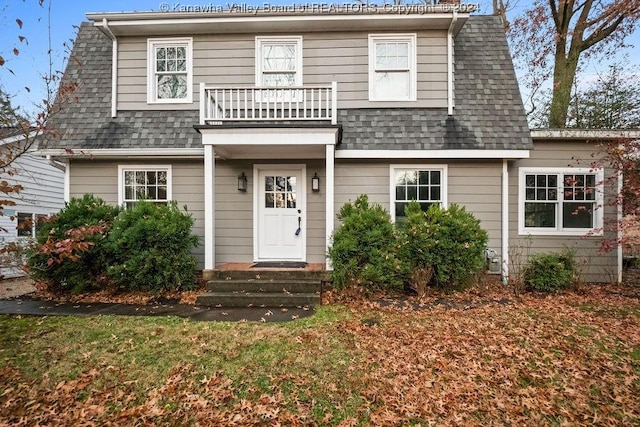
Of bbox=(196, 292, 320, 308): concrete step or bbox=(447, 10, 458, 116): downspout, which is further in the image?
bbox=(447, 10, 458, 116): downspout

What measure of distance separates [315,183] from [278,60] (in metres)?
3.05

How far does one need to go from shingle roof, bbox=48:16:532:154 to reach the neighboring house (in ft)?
0.10

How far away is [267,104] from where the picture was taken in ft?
21.0

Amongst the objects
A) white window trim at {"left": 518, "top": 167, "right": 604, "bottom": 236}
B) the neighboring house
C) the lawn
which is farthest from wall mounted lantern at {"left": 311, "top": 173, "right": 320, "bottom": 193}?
white window trim at {"left": 518, "top": 167, "right": 604, "bottom": 236}

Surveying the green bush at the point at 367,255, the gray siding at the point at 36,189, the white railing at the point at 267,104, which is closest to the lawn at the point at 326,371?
the green bush at the point at 367,255

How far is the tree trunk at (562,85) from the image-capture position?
32.0 feet

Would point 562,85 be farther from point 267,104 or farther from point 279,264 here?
point 279,264

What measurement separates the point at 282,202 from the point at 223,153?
5.46 ft

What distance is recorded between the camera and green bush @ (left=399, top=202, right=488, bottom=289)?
5.86m

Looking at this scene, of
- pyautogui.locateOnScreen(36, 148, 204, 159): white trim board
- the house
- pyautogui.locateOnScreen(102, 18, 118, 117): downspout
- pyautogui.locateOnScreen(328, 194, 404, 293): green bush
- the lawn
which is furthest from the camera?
the house

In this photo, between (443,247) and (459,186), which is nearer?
(443,247)

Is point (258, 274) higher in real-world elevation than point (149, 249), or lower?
lower

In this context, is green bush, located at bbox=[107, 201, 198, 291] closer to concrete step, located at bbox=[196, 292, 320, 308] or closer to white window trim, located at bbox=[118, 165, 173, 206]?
concrete step, located at bbox=[196, 292, 320, 308]

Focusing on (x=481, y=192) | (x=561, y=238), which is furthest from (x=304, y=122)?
(x=561, y=238)
